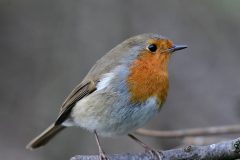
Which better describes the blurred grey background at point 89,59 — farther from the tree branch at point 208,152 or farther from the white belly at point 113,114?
the tree branch at point 208,152

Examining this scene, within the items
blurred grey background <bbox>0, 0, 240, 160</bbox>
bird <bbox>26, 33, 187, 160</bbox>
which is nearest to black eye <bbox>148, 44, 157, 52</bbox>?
bird <bbox>26, 33, 187, 160</bbox>

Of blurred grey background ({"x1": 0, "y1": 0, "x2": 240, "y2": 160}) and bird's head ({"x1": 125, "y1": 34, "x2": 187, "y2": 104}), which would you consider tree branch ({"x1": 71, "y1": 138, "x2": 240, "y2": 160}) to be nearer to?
bird's head ({"x1": 125, "y1": 34, "x2": 187, "y2": 104})

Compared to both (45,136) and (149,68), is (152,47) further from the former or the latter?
(45,136)

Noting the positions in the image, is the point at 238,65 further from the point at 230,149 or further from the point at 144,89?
A: the point at 230,149

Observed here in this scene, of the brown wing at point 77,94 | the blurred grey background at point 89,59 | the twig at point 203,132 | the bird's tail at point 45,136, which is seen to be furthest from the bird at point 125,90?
the blurred grey background at point 89,59

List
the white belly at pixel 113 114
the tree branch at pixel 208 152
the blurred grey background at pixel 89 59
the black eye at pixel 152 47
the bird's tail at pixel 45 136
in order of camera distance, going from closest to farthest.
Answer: the tree branch at pixel 208 152, the white belly at pixel 113 114, the black eye at pixel 152 47, the bird's tail at pixel 45 136, the blurred grey background at pixel 89 59

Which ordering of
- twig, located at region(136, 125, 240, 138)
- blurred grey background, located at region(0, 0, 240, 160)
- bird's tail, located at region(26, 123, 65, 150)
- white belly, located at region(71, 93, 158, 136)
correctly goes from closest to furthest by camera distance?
white belly, located at region(71, 93, 158, 136) < twig, located at region(136, 125, 240, 138) < bird's tail, located at region(26, 123, 65, 150) < blurred grey background, located at region(0, 0, 240, 160)

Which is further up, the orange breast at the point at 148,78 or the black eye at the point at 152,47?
the black eye at the point at 152,47

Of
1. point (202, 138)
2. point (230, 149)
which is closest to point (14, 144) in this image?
point (202, 138)

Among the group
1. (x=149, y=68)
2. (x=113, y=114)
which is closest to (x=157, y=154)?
(x=113, y=114)
